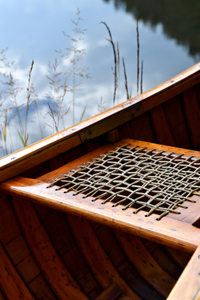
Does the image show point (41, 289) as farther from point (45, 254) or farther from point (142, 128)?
point (142, 128)

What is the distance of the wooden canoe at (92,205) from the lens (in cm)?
129

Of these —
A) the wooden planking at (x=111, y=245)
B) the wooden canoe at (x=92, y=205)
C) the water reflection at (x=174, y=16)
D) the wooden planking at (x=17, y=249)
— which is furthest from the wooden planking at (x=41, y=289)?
the water reflection at (x=174, y=16)

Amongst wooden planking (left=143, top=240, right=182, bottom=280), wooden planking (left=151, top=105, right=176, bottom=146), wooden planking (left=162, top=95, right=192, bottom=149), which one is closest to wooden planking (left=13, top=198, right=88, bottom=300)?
wooden planking (left=143, top=240, right=182, bottom=280)

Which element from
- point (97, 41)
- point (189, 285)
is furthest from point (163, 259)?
point (97, 41)

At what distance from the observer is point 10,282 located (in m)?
1.47

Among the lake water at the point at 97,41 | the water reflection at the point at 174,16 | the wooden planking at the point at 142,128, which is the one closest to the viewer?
the wooden planking at the point at 142,128

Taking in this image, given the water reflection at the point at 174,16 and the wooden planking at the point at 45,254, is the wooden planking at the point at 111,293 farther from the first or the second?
the water reflection at the point at 174,16

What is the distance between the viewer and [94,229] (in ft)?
5.75

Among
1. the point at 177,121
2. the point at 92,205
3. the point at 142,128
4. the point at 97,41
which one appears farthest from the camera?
the point at 97,41

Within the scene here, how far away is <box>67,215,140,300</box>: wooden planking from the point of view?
168cm

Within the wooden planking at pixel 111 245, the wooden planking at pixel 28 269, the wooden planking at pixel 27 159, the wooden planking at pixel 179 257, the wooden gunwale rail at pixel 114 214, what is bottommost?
the wooden planking at pixel 179 257

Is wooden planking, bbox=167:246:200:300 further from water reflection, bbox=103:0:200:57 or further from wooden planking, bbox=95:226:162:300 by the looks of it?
water reflection, bbox=103:0:200:57

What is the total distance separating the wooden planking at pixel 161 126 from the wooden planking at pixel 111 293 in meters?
0.83

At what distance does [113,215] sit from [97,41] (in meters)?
6.90
